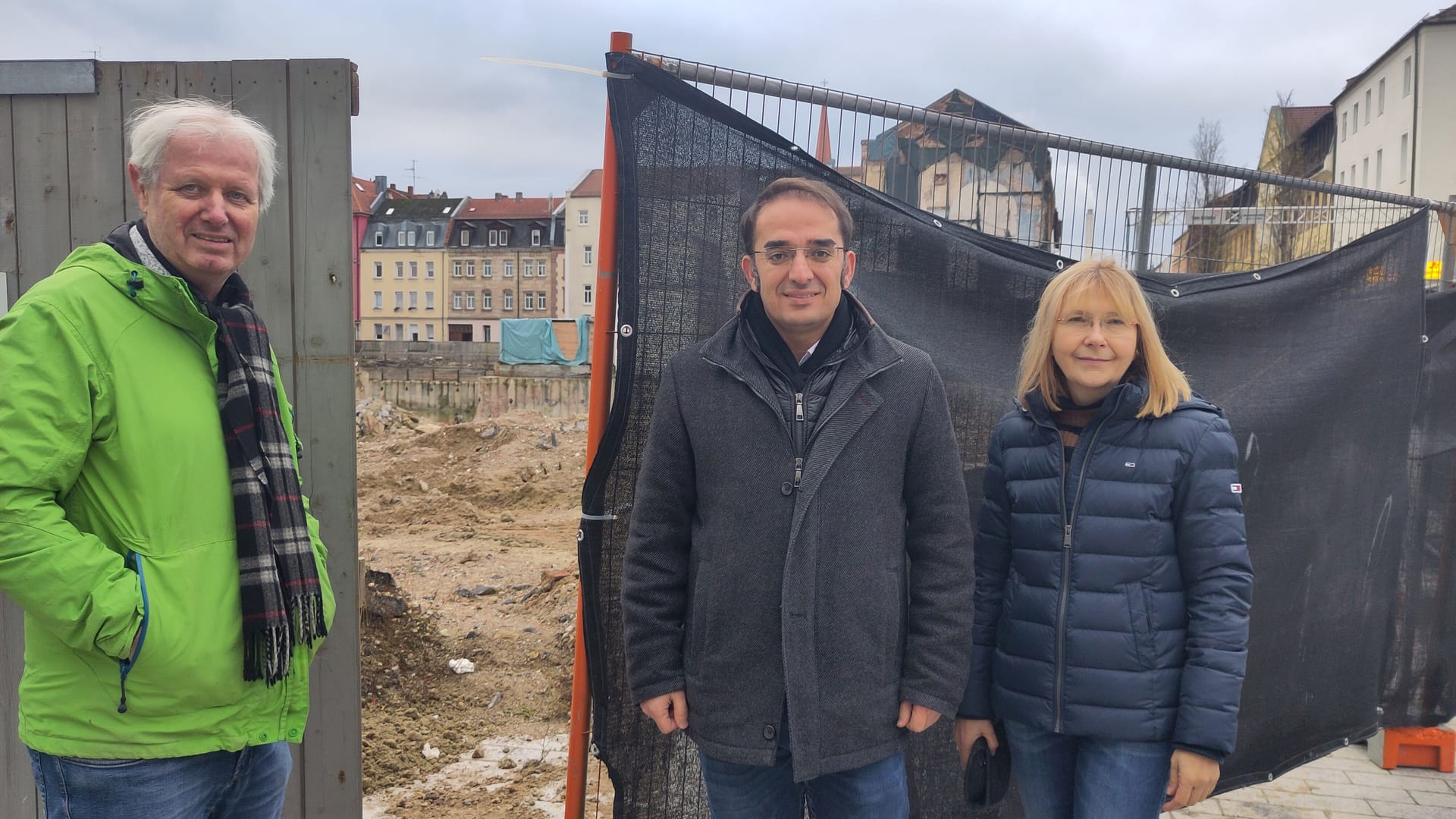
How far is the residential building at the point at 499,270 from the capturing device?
69.7 meters

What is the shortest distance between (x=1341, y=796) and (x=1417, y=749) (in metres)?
0.70

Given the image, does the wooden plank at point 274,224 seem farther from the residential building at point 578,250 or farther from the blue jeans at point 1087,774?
the residential building at point 578,250

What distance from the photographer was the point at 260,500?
204cm

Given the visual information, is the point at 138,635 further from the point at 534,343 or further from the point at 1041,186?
the point at 534,343

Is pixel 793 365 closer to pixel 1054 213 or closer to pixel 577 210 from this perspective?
pixel 1054 213

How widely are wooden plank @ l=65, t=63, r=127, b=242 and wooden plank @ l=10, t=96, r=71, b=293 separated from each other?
0.09ft

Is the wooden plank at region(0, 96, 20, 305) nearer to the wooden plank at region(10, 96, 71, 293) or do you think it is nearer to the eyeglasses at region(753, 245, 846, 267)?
the wooden plank at region(10, 96, 71, 293)

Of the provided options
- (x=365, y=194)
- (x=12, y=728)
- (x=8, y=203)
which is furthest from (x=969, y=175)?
(x=365, y=194)

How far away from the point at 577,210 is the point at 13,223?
217ft

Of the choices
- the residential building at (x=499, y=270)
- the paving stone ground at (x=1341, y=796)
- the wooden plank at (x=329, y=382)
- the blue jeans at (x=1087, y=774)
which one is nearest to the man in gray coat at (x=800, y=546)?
the blue jeans at (x=1087, y=774)

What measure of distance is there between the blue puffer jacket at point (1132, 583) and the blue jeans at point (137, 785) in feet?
5.90

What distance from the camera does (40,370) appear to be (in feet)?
5.88

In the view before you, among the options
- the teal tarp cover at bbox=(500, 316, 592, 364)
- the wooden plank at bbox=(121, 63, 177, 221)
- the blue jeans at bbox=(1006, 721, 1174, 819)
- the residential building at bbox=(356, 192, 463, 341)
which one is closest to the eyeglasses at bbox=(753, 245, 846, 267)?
the blue jeans at bbox=(1006, 721, 1174, 819)

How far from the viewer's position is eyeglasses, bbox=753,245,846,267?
2.18 meters
